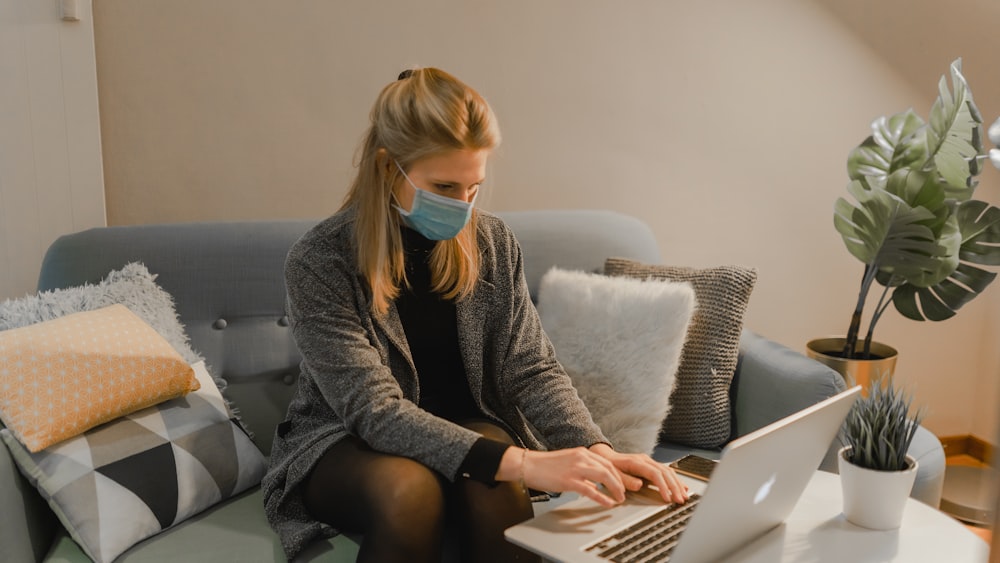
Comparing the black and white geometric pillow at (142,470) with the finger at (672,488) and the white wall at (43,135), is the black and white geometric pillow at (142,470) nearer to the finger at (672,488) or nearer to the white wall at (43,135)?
the white wall at (43,135)

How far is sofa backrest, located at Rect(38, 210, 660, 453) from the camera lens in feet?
6.06

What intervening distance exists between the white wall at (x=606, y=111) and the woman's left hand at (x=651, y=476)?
1.21 metres

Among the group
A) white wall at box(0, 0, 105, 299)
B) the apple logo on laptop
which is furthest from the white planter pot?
white wall at box(0, 0, 105, 299)

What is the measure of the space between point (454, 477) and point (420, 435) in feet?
0.28

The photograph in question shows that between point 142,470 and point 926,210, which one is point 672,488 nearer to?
point 142,470

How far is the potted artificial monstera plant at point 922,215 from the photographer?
2.03 metres

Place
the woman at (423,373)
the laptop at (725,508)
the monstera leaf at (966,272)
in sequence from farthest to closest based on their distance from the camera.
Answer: the monstera leaf at (966,272) → the woman at (423,373) → the laptop at (725,508)

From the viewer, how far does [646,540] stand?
1128 mm

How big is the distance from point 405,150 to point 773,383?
885 mm

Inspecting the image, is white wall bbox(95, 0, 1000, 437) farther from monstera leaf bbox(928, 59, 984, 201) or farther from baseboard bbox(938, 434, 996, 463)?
monstera leaf bbox(928, 59, 984, 201)

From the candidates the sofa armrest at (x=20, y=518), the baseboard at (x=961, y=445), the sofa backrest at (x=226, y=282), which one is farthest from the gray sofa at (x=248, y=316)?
the baseboard at (x=961, y=445)

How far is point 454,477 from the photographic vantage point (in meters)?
1.37

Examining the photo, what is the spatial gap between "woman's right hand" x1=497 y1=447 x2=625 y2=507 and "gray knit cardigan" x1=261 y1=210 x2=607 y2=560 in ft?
0.26

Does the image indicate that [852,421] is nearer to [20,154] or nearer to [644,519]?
[644,519]
